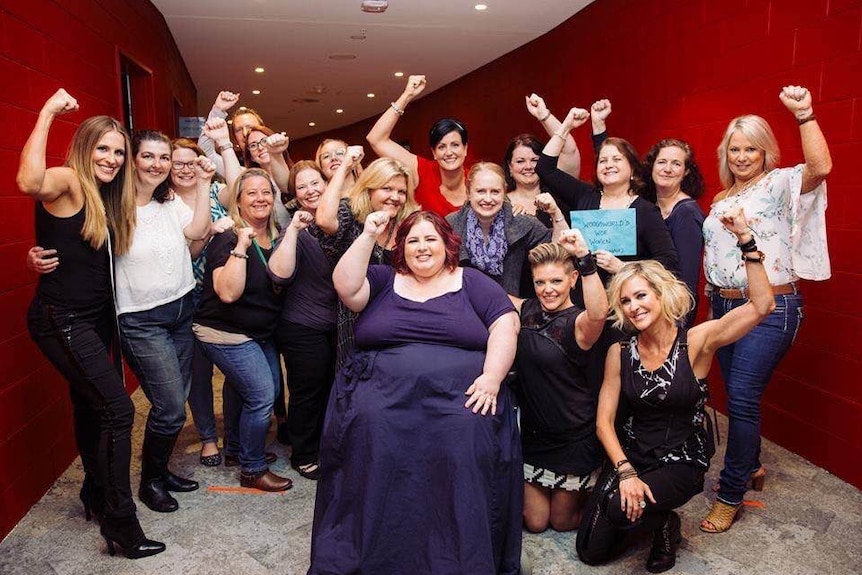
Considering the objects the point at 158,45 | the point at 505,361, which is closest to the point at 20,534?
the point at 505,361

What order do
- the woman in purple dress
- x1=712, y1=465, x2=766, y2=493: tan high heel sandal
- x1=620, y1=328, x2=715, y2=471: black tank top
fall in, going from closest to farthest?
the woman in purple dress, x1=620, y1=328, x2=715, y2=471: black tank top, x1=712, y1=465, x2=766, y2=493: tan high heel sandal

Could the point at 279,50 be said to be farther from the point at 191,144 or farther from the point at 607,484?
the point at 607,484

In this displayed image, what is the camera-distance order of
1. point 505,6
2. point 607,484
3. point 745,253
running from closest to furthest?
point 745,253 → point 607,484 → point 505,6

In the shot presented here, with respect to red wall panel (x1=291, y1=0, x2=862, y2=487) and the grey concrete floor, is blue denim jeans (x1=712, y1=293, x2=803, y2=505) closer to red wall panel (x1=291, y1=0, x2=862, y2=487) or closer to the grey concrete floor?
the grey concrete floor

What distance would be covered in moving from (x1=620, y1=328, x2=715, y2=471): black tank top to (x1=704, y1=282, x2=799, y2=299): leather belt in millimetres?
471

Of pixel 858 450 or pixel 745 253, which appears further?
pixel 858 450

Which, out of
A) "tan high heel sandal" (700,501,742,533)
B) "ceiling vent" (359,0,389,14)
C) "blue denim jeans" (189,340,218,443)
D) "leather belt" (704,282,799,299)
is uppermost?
"ceiling vent" (359,0,389,14)

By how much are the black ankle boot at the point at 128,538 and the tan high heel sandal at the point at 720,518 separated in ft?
6.76

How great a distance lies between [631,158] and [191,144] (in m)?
2.01

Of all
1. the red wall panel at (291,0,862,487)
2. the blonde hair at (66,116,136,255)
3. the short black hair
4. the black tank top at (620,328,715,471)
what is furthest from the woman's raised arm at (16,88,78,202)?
the red wall panel at (291,0,862,487)

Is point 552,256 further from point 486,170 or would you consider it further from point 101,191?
point 101,191

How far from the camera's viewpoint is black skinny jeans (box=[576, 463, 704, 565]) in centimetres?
220

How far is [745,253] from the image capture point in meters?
2.12

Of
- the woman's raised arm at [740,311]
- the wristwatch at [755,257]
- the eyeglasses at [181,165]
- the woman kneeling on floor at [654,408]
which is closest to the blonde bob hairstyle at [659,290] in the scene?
the woman kneeling on floor at [654,408]
